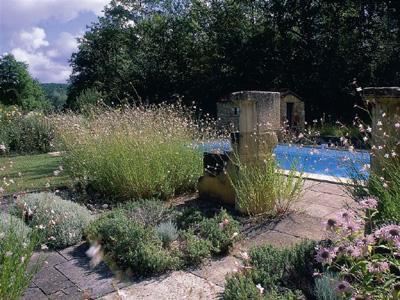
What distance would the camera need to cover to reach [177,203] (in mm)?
4949

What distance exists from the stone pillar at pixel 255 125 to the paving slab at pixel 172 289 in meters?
1.68

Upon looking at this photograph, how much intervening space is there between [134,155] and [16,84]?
1228 inches

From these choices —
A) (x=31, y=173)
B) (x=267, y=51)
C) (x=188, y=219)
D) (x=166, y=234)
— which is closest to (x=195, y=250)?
(x=166, y=234)

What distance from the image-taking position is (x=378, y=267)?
1597mm

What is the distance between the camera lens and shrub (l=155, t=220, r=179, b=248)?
338 cm

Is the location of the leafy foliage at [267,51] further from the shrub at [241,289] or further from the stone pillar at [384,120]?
the shrub at [241,289]

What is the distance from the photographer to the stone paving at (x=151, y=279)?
2697mm

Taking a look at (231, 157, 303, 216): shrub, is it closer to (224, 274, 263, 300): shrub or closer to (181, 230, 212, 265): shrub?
(181, 230, 212, 265): shrub

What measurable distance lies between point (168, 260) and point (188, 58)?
1450 centimetres

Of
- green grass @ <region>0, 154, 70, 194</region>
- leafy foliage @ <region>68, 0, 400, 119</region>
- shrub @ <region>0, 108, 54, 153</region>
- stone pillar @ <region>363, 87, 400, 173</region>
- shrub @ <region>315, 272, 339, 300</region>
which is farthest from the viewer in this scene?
leafy foliage @ <region>68, 0, 400, 119</region>

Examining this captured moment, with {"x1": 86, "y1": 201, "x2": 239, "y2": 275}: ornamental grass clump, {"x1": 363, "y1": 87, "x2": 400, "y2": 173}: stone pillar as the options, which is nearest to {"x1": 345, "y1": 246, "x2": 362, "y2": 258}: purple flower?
{"x1": 86, "y1": 201, "x2": 239, "y2": 275}: ornamental grass clump

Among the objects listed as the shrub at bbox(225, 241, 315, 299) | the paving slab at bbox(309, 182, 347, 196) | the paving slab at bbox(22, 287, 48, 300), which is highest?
the shrub at bbox(225, 241, 315, 299)

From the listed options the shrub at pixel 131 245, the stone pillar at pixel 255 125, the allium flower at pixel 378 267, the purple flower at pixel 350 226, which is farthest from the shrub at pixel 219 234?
the allium flower at pixel 378 267

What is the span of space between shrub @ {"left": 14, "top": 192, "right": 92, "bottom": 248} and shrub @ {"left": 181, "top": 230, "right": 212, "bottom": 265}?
1.10 m
